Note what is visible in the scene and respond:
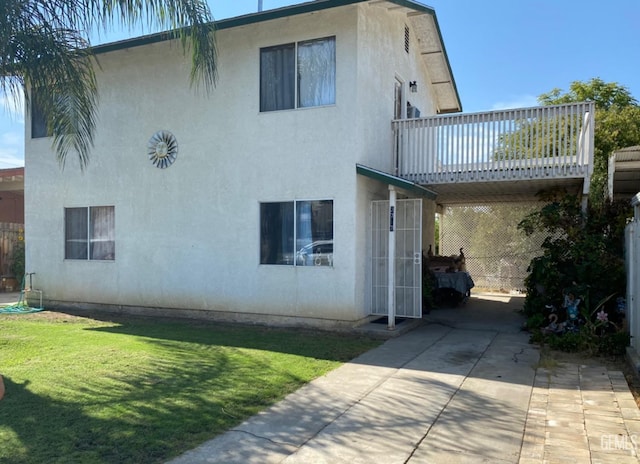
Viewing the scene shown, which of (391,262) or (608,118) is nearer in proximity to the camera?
(391,262)

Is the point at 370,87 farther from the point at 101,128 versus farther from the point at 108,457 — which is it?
the point at 108,457

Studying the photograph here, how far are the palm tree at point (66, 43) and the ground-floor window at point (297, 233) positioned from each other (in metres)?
3.22

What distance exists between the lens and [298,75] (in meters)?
9.71

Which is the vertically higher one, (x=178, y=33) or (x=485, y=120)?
(x=178, y=33)

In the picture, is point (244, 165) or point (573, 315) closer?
point (573, 315)

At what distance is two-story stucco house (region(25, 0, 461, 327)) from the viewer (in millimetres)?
9258

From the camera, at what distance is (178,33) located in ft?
23.8

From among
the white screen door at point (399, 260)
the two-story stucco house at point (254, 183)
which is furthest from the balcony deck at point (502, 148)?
the white screen door at point (399, 260)

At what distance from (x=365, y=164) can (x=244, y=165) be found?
2.53 m

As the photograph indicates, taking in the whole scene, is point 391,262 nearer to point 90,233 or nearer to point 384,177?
point 384,177

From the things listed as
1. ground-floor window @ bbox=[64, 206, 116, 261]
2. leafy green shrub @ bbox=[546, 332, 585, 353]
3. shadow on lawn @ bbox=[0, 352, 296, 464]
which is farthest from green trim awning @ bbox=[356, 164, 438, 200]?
ground-floor window @ bbox=[64, 206, 116, 261]

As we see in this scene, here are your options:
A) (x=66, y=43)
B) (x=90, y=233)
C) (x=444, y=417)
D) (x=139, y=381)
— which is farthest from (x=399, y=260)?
(x=90, y=233)

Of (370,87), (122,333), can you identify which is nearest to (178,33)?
(370,87)

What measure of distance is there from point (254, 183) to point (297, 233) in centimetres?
140
